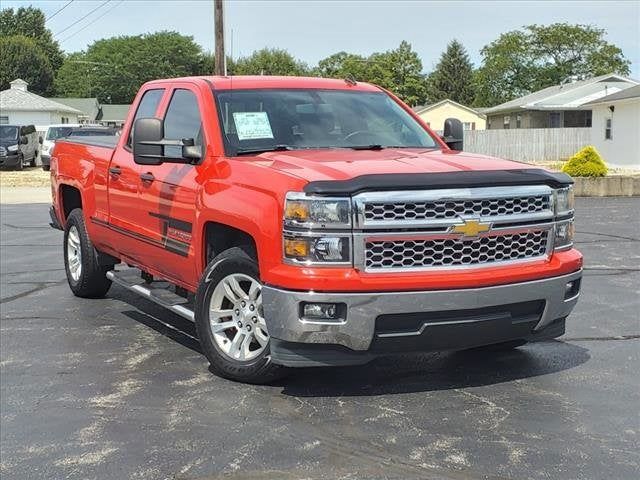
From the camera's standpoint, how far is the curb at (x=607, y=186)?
21.1m

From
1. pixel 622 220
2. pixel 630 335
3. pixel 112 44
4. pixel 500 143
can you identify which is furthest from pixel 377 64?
pixel 630 335

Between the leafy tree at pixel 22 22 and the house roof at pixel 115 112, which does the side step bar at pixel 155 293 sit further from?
the house roof at pixel 115 112

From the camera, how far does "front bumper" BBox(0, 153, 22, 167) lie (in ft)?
107

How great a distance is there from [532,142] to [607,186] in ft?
75.3

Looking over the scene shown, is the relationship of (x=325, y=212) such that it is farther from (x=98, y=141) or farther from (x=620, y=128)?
(x=620, y=128)

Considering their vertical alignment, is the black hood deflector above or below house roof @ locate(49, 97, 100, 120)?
below

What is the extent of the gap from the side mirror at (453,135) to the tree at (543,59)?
243ft

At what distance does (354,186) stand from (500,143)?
41.1 m

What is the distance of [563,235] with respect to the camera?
4.94 metres

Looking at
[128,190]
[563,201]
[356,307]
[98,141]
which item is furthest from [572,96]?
[356,307]

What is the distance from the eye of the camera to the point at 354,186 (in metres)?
4.28

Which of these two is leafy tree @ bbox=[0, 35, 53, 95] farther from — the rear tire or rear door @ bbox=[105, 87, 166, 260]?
rear door @ bbox=[105, 87, 166, 260]

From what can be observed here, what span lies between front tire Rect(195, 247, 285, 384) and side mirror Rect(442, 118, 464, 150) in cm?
235

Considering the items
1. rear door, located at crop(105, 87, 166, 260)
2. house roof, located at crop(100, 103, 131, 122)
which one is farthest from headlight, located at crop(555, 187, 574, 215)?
house roof, located at crop(100, 103, 131, 122)
